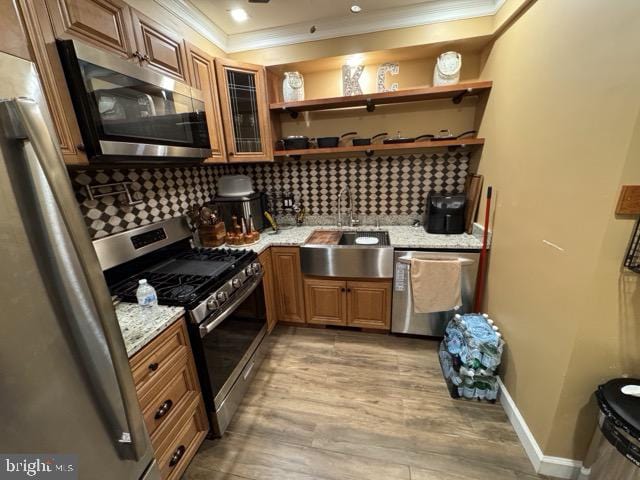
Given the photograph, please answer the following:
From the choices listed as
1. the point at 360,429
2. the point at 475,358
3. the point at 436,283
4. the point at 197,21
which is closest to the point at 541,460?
the point at 475,358

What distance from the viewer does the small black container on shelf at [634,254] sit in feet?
3.06

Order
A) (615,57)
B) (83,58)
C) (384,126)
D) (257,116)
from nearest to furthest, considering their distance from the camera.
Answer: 1. (615,57)
2. (83,58)
3. (257,116)
4. (384,126)

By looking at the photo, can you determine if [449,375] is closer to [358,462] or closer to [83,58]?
[358,462]

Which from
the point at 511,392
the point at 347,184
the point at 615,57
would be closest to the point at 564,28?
the point at 615,57

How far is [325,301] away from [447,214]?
1319 mm

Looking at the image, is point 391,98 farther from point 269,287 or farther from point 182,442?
point 182,442

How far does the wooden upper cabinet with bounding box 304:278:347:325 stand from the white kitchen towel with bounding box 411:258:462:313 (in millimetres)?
608

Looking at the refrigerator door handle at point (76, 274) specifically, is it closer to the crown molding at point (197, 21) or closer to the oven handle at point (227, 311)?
the oven handle at point (227, 311)

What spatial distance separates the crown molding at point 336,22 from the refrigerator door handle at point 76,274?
1.70 meters

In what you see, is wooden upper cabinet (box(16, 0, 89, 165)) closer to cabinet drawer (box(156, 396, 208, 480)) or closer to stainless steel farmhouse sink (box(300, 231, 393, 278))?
cabinet drawer (box(156, 396, 208, 480))

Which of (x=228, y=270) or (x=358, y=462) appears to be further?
(x=228, y=270)

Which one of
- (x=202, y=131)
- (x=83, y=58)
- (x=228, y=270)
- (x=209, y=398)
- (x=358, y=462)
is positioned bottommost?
(x=358, y=462)

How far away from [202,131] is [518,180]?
2033 millimetres

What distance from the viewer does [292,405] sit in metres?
1.71
